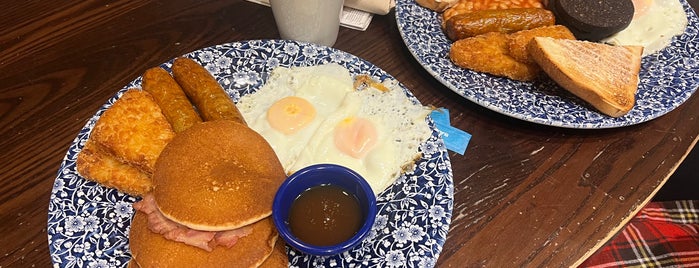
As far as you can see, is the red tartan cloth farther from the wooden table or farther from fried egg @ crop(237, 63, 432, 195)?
fried egg @ crop(237, 63, 432, 195)

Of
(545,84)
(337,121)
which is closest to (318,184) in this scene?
(337,121)

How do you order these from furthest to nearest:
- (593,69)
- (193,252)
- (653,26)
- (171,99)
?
(653,26), (593,69), (171,99), (193,252)

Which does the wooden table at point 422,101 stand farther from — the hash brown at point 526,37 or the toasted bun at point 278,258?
the toasted bun at point 278,258

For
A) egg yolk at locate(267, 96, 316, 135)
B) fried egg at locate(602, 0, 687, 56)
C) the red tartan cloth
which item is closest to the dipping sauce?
egg yolk at locate(267, 96, 316, 135)

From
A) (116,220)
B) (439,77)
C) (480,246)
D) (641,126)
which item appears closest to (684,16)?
(641,126)

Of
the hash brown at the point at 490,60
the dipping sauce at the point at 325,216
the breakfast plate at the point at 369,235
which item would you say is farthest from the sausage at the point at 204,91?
the hash brown at the point at 490,60

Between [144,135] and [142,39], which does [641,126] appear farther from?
[142,39]

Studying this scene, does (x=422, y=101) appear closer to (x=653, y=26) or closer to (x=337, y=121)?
(x=337, y=121)
